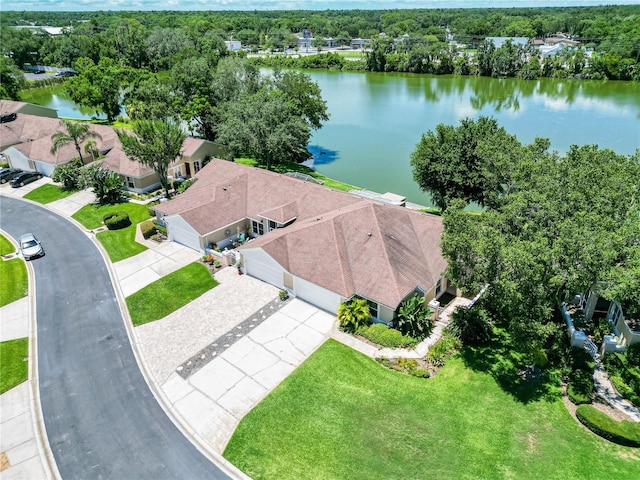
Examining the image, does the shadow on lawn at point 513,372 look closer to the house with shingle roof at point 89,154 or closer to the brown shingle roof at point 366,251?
the brown shingle roof at point 366,251

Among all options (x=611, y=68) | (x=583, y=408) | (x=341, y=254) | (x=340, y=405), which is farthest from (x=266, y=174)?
(x=611, y=68)

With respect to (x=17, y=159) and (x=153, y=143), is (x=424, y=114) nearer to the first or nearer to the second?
(x=153, y=143)

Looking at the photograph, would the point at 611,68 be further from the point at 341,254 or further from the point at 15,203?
the point at 15,203

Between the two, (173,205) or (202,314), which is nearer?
(202,314)

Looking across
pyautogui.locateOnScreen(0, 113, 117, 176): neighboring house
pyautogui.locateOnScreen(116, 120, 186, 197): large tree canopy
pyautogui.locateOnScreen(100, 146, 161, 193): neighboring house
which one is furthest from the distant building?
pyautogui.locateOnScreen(116, 120, 186, 197): large tree canopy

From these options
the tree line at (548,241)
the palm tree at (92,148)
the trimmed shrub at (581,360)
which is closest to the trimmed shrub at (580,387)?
the trimmed shrub at (581,360)

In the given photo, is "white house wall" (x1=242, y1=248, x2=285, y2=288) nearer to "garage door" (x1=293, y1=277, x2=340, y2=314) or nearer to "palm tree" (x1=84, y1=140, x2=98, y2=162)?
"garage door" (x1=293, y1=277, x2=340, y2=314)
